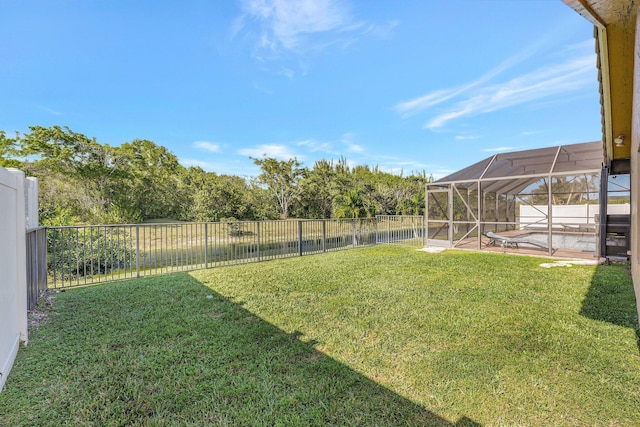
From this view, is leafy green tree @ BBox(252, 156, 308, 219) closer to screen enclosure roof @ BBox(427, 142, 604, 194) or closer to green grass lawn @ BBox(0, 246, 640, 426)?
screen enclosure roof @ BBox(427, 142, 604, 194)

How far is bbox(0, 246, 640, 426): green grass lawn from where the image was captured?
6.00ft

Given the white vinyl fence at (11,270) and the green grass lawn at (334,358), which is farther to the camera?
the white vinyl fence at (11,270)

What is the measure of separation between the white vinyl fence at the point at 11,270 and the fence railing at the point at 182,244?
2.49m

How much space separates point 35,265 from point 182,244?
125 inches

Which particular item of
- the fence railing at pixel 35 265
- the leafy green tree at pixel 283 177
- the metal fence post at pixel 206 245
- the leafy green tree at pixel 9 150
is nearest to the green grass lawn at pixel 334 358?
the fence railing at pixel 35 265

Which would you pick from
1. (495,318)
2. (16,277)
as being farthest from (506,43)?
(16,277)

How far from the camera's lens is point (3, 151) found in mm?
14742

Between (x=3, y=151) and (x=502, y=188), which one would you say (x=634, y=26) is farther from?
(x=3, y=151)

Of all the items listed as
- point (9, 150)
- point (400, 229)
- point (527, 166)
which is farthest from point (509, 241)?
point (9, 150)

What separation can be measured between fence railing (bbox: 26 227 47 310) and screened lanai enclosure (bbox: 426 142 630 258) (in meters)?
10.3

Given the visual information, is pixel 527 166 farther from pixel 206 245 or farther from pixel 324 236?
pixel 206 245

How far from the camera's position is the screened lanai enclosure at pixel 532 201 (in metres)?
7.80

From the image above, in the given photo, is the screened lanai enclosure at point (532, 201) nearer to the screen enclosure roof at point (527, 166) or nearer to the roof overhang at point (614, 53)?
the screen enclosure roof at point (527, 166)

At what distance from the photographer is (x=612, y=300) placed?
3.99 metres
